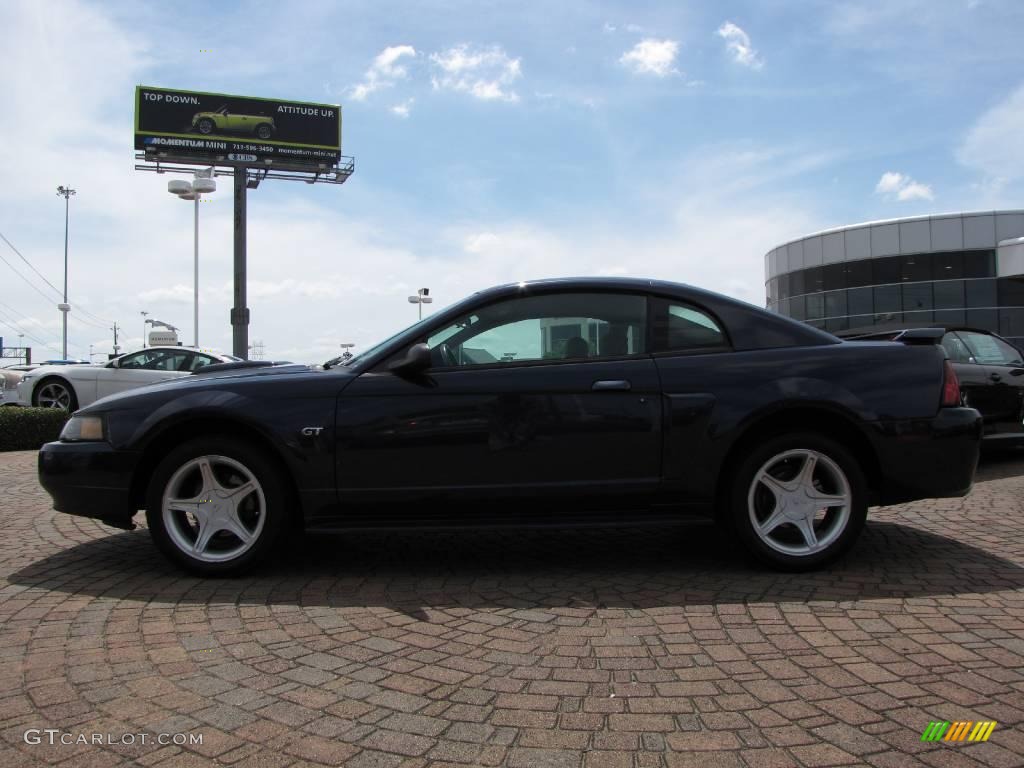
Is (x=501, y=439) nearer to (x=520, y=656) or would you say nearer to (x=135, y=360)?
(x=520, y=656)

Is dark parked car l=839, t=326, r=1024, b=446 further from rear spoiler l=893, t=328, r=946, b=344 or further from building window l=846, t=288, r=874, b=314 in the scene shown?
building window l=846, t=288, r=874, b=314

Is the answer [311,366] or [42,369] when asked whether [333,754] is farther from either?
[42,369]

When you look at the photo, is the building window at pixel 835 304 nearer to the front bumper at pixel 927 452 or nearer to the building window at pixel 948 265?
the building window at pixel 948 265

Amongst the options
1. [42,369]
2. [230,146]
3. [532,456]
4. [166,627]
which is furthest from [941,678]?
[230,146]

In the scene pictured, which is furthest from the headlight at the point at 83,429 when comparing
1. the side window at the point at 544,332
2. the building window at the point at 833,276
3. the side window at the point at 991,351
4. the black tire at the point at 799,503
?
the building window at the point at 833,276

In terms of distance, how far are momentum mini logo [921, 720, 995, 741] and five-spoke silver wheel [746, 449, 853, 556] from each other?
1.54 meters

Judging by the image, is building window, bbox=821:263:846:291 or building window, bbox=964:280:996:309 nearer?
building window, bbox=964:280:996:309

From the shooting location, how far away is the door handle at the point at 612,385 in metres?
3.72

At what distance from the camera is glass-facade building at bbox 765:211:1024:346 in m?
28.2

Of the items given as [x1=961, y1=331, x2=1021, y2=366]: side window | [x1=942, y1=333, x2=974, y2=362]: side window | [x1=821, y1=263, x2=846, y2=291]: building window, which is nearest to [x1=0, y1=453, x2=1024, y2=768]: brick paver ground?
[x1=942, y1=333, x2=974, y2=362]: side window

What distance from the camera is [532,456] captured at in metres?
3.70

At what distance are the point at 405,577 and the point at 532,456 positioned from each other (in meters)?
0.92

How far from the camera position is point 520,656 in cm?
278

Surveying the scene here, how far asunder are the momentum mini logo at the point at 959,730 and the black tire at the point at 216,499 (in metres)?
2.89
